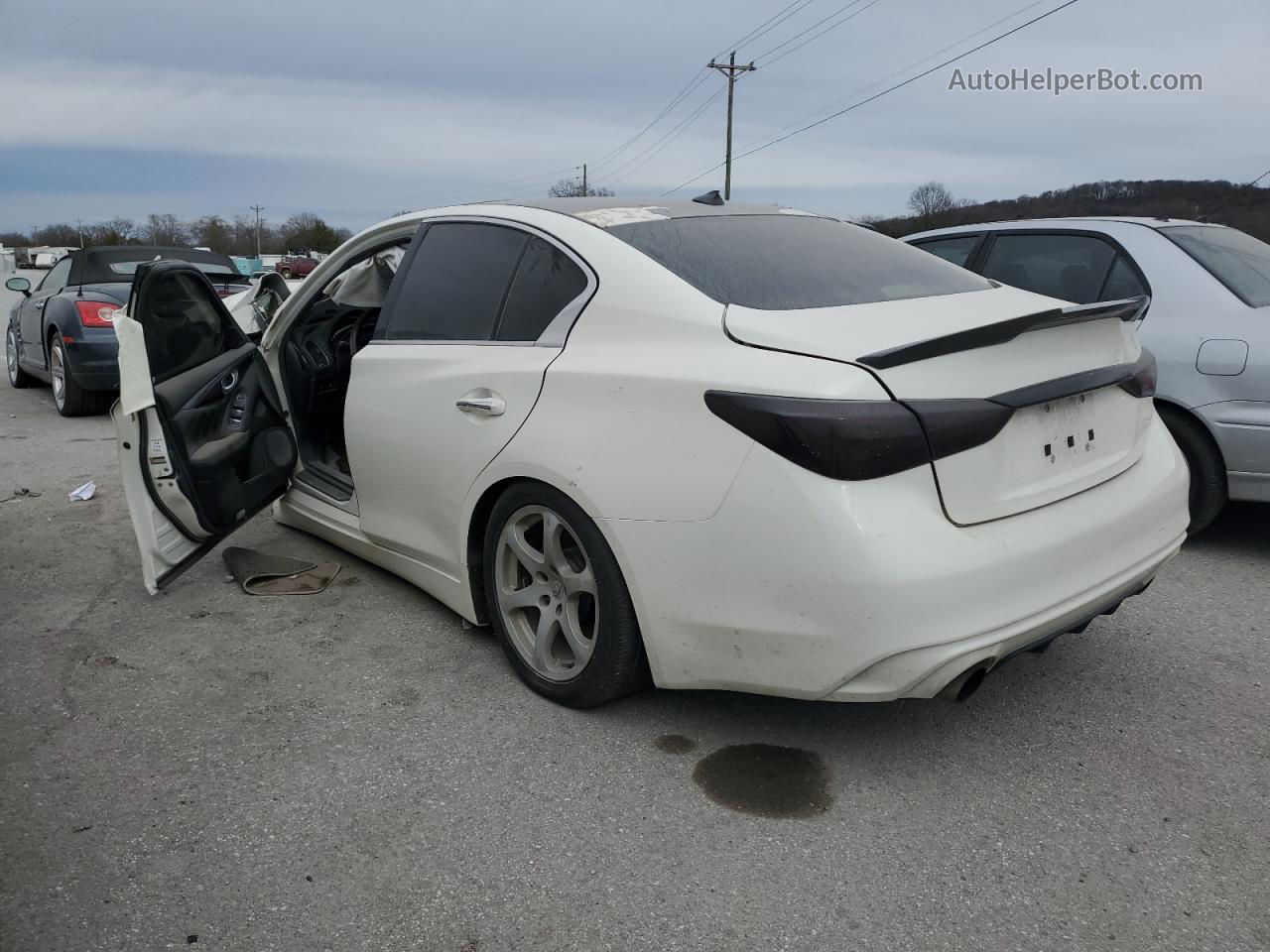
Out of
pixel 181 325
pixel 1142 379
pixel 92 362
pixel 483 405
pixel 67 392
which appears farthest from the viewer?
pixel 67 392

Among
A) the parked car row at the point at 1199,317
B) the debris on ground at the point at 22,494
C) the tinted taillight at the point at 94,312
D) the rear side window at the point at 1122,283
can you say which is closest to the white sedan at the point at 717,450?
the parked car row at the point at 1199,317

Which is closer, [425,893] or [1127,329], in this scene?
[425,893]

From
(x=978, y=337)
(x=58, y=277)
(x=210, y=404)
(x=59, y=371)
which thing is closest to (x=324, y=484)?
(x=210, y=404)

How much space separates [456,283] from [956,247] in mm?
3313

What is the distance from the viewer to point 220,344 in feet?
14.4

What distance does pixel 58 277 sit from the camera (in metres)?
9.88

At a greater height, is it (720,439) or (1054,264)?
(1054,264)

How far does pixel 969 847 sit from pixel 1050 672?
1.10m

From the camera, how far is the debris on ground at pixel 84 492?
5.76 metres

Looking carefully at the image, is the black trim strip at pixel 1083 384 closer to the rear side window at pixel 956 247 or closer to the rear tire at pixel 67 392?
the rear side window at pixel 956 247

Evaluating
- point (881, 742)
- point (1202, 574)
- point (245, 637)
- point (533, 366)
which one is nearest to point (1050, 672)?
point (881, 742)

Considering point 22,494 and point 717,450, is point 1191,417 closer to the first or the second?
point 717,450

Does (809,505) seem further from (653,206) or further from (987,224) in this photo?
(987,224)

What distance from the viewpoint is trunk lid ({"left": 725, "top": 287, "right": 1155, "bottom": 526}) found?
2400 millimetres
